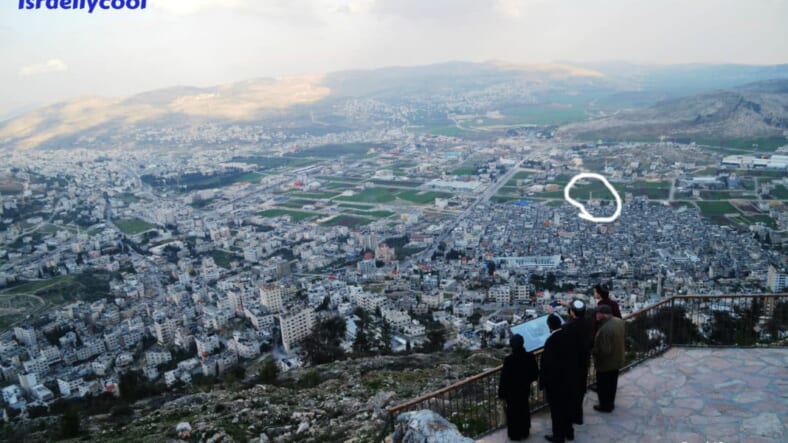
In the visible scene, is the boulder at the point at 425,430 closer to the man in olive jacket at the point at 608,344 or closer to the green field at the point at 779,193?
the man in olive jacket at the point at 608,344

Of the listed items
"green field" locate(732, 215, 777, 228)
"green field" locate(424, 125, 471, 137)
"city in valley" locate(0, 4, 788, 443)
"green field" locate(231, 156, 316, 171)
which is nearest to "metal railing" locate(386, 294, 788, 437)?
"city in valley" locate(0, 4, 788, 443)

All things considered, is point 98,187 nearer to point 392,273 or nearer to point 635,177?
point 392,273

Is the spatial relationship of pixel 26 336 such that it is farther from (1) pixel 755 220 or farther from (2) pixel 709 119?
(2) pixel 709 119

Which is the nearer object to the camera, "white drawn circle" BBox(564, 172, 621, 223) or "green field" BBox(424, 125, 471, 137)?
"white drawn circle" BBox(564, 172, 621, 223)

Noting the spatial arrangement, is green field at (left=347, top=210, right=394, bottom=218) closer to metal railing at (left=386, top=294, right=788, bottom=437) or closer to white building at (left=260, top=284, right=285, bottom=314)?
white building at (left=260, top=284, right=285, bottom=314)

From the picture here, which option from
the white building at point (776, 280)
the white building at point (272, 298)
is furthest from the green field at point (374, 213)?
the white building at point (776, 280)
